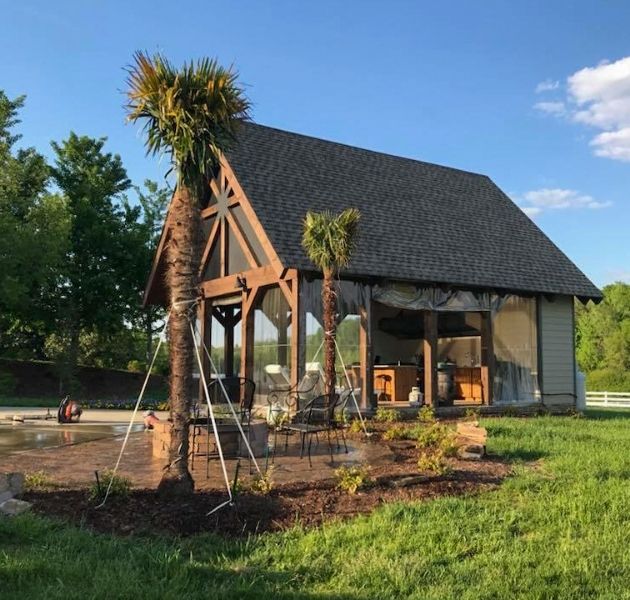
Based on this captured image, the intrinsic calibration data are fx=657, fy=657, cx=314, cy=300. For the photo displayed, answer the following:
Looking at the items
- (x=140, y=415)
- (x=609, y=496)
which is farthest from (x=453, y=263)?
(x=609, y=496)

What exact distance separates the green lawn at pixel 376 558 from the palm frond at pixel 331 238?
18.6 ft

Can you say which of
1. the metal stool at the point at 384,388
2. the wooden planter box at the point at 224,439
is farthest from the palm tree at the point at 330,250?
the metal stool at the point at 384,388

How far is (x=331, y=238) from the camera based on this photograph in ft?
34.6

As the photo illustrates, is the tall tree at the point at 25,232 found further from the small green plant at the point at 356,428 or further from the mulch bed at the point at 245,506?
the mulch bed at the point at 245,506

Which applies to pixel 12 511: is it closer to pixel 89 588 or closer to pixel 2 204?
pixel 89 588

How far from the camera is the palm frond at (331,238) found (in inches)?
414

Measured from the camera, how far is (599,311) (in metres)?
44.8

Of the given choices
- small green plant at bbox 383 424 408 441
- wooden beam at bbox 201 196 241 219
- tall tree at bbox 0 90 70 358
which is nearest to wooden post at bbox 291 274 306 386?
wooden beam at bbox 201 196 241 219

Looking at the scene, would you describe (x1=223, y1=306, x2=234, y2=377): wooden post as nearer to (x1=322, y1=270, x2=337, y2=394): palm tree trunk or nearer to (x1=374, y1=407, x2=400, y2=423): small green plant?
(x1=374, y1=407, x2=400, y2=423): small green plant

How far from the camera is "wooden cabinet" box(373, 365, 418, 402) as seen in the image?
48.2 feet

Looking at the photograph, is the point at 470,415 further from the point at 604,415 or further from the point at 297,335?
the point at 604,415

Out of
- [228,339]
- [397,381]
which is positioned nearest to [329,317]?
[397,381]

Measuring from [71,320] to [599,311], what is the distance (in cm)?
3538

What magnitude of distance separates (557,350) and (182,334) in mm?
12372
